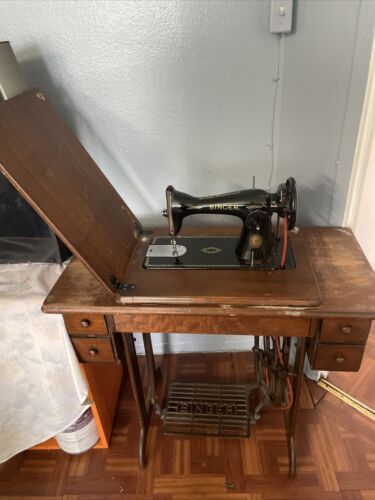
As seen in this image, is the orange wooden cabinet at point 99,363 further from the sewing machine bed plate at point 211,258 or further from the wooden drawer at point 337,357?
the wooden drawer at point 337,357

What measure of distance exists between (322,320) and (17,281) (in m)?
0.96

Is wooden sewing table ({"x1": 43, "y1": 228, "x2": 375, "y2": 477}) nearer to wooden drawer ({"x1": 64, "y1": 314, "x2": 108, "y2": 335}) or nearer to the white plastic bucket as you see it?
wooden drawer ({"x1": 64, "y1": 314, "x2": 108, "y2": 335})

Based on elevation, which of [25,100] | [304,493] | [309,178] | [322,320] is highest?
[25,100]

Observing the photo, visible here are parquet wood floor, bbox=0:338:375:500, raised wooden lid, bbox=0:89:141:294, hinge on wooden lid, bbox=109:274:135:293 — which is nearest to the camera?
raised wooden lid, bbox=0:89:141:294

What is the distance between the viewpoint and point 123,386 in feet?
5.76

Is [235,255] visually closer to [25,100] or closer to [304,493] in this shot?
[25,100]

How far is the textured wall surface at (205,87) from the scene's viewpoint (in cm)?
114

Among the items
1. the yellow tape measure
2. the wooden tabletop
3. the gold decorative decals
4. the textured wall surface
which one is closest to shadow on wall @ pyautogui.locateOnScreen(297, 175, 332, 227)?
the textured wall surface

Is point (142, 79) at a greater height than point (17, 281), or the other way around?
point (142, 79)

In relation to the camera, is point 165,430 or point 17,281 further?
point 165,430

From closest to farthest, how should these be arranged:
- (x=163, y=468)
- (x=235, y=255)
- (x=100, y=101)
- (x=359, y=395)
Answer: (x=235, y=255) → (x=100, y=101) → (x=163, y=468) → (x=359, y=395)

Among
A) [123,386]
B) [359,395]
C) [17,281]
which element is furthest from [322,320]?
[123,386]

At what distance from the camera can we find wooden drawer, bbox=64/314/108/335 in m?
1.10

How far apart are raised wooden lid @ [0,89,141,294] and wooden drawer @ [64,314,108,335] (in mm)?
114
